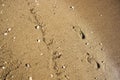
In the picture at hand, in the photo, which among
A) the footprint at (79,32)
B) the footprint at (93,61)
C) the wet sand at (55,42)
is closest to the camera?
the wet sand at (55,42)

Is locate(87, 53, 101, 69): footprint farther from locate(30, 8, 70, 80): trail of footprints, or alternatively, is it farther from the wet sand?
locate(30, 8, 70, 80): trail of footprints

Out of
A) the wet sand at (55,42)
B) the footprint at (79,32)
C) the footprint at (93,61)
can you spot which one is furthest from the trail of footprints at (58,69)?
the footprint at (79,32)

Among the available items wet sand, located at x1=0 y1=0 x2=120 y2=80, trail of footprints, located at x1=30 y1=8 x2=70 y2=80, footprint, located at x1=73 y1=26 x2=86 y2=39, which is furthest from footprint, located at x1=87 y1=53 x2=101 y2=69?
trail of footprints, located at x1=30 y1=8 x2=70 y2=80

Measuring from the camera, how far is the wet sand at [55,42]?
2699 millimetres

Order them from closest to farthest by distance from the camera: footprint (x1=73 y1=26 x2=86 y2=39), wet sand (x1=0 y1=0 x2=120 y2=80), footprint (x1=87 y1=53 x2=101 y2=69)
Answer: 1. wet sand (x1=0 y1=0 x2=120 y2=80)
2. footprint (x1=87 y1=53 x2=101 y2=69)
3. footprint (x1=73 y1=26 x2=86 y2=39)

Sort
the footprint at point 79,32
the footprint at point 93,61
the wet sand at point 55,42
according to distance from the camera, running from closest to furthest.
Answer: the wet sand at point 55,42 < the footprint at point 93,61 < the footprint at point 79,32

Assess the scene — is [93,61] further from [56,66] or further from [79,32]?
[56,66]

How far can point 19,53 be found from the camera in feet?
9.05

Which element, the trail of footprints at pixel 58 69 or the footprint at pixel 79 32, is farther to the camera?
the footprint at pixel 79 32

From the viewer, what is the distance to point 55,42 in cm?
307

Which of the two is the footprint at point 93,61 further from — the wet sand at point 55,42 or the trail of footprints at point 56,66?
the trail of footprints at point 56,66

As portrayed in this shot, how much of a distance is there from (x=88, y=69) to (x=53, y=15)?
1059mm

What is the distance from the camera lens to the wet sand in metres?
2.70

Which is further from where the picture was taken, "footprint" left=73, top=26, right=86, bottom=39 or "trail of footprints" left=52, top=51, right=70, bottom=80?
"footprint" left=73, top=26, right=86, bottom=39
